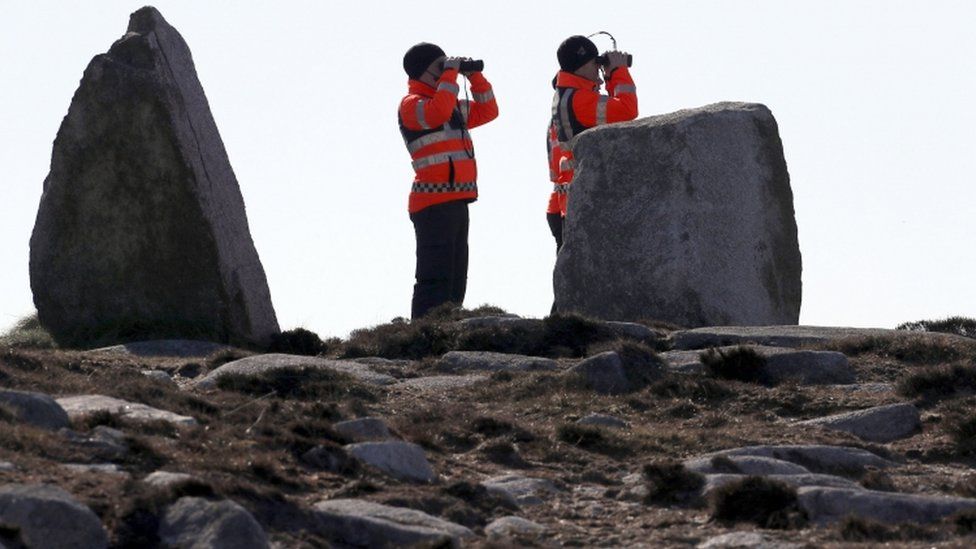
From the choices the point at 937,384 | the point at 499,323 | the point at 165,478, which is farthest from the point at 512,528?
the point at 499,323

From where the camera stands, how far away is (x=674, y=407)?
404 inches

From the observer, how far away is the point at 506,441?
8867 millimetres

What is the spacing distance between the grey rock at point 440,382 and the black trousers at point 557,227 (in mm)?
6021

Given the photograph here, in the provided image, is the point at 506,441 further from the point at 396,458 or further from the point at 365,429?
the point at 396,458

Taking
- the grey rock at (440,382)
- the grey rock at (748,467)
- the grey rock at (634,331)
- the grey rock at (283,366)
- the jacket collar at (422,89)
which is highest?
the jacket collar at (422,89)

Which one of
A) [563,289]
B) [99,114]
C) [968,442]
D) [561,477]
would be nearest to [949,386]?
[968,442]

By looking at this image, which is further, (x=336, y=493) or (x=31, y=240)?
(x=31, y=240)

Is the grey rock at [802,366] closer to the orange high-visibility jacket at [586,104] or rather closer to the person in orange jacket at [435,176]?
the person in orange jacket at [435,176]

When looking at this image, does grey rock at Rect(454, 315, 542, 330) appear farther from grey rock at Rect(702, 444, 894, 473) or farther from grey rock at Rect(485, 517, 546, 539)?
grey rock at Rect(485, 517, 546, 539)

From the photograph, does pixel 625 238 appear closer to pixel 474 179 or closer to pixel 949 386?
pixel 474 179

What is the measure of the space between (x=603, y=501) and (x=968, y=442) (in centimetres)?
231

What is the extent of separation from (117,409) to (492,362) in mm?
4145

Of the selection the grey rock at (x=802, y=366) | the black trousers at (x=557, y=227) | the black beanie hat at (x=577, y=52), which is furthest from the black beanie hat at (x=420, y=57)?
the grey rock at (x=802, y=366)

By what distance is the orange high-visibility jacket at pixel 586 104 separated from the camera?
54.6 feet
